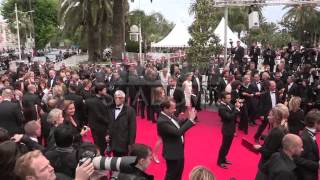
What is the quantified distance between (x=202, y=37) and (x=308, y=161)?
1332 centimetres

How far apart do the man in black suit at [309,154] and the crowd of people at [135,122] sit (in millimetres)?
13

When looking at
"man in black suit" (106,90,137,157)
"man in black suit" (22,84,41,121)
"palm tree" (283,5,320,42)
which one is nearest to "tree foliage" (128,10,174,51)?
"palm tree" (283,5,320,42)

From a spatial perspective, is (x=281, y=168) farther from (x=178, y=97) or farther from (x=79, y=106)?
(x=178, y=97)

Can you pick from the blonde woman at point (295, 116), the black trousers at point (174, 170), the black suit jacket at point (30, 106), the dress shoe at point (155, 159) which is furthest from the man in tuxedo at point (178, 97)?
the black trousers at point (174, 170)

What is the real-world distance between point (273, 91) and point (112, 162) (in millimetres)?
8225

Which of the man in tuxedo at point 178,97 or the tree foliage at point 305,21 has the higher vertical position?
the tree foliage at point 305,21

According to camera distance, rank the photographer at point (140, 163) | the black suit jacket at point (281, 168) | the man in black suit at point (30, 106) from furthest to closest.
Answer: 1. the man in black suit at point (30, 106)
2. the black suit jacket at point (281, 168)
3. the photographer at point (140, 163)

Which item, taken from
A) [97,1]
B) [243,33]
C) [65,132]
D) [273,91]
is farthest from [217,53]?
[243,33]

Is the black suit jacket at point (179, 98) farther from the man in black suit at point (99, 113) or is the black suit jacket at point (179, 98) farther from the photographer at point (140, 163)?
the photographer at point (140, 163)

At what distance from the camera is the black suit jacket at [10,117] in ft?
25.3

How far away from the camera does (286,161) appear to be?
4676mm

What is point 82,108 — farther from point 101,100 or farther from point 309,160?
point 309,160

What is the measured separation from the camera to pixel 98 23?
103 feet

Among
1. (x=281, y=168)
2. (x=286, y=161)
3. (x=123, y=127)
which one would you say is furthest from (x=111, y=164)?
(x=123, y=127)
